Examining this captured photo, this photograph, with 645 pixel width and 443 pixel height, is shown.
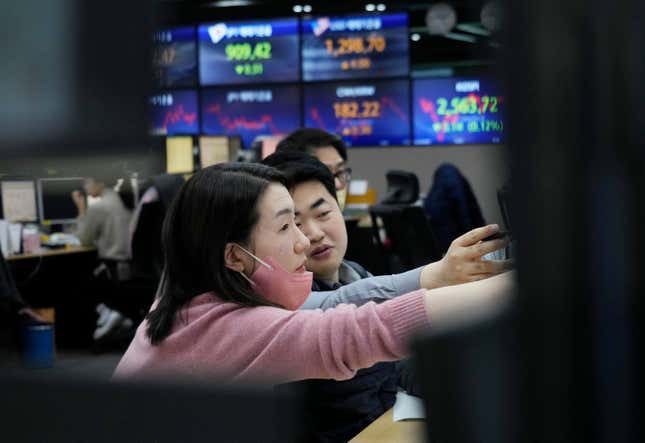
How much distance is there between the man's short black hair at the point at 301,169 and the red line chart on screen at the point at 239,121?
644 cm

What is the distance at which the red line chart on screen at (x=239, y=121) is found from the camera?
25.5 ft

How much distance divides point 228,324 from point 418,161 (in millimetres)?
6625

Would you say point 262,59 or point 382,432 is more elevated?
point 262,59

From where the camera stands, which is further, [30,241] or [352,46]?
[352,46]

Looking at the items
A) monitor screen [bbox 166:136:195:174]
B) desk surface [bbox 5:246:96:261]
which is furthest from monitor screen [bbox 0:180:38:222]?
monitor screen [bbox 166:136:195:174]

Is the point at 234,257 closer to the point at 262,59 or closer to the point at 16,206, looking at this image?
the point at 16,206

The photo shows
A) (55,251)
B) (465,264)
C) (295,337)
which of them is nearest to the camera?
(465,264)

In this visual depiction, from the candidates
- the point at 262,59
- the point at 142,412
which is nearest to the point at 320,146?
the point at 142,412

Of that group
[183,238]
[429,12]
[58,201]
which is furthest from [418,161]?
[183,238]

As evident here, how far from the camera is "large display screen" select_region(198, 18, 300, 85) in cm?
771

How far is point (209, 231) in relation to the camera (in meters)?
1.20

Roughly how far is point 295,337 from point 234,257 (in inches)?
9.4

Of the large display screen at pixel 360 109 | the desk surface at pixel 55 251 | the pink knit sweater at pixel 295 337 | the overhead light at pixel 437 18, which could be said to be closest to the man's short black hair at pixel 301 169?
the pink knit sweater at pixel 295 337

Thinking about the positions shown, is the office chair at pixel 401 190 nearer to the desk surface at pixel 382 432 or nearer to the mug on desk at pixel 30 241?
the mug on desk at pixel 30 241
